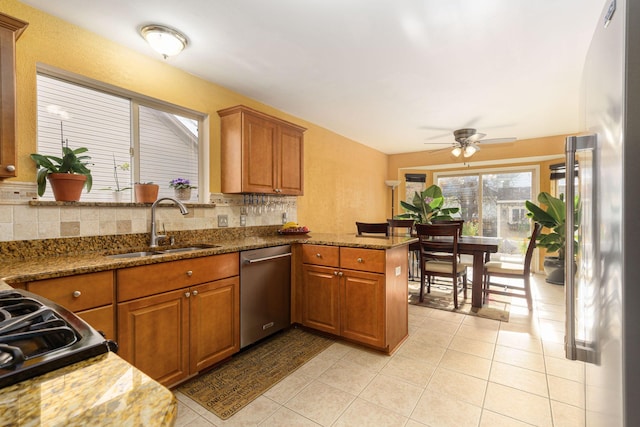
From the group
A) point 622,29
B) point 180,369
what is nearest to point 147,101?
point 180,369

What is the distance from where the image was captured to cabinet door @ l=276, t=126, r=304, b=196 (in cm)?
329

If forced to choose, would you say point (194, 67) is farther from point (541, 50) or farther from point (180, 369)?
point (541, 50)

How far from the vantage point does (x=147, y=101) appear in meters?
2.55

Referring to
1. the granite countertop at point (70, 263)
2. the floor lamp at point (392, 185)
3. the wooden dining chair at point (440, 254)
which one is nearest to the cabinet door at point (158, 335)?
the granite countertop at point (70, 263)

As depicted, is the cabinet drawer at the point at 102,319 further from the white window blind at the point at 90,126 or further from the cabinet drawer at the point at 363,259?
the cabinet drawer at the point at 363,259

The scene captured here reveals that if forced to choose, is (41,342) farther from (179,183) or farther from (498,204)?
(498,204)

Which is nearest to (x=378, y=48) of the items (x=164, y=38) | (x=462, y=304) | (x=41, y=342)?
(x=164, y=38)

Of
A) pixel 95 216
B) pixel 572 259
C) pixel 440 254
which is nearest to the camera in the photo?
pixel 572 259

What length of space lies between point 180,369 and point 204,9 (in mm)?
2388

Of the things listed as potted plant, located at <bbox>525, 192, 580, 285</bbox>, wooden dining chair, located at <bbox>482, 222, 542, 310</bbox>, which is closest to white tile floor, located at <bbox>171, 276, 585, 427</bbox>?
wooden dining chair, located at <bbox>482, 222, 542, 310</bbox>

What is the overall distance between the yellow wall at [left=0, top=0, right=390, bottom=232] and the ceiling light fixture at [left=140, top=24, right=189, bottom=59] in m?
0.40

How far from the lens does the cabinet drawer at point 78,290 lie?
4.61 feet

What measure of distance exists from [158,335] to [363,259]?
5.16 feet

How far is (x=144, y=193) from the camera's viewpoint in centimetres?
236
